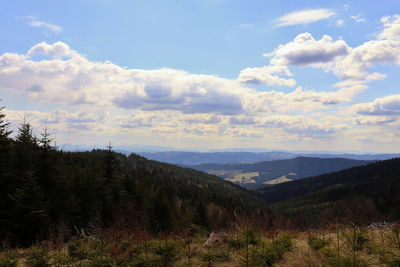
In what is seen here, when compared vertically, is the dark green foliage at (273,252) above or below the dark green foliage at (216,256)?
above

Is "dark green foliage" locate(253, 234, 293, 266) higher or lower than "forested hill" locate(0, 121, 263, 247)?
higher

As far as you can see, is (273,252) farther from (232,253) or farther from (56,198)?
(56,198)

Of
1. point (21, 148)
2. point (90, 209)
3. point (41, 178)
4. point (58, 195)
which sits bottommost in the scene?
point (90, 209)

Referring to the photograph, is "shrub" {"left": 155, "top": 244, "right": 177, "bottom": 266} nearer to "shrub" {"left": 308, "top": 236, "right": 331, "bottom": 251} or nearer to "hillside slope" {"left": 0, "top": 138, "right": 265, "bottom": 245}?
"hillside slope" {"left": 0, "top": 138, "right": 265, "bottom": 245}

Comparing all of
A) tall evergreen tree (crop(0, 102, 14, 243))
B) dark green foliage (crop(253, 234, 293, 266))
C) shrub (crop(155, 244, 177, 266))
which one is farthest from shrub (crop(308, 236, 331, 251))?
tall evergreen tree (crop(0, 102, 14, 243))

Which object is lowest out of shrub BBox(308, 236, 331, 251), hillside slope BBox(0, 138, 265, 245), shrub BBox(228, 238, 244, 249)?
hillside slope BBox(0, 138, 265, 245)

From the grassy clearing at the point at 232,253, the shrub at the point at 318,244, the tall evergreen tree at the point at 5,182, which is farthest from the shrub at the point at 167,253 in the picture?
the tall evergreen tree at the point at 5,182

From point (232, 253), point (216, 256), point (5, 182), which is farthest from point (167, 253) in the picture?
point (5, 182)

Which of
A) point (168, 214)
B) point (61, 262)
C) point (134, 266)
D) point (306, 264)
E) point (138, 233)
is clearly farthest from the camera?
point (168, 214)

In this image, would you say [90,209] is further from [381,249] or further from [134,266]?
[381,249]

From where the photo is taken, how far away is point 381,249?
7445 millimetres

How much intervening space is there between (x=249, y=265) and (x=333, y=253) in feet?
7.99

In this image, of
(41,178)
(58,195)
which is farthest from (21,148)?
(58,195)

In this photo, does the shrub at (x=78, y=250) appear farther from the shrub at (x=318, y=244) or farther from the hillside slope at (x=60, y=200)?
the shrub at (x=318, y=244)
